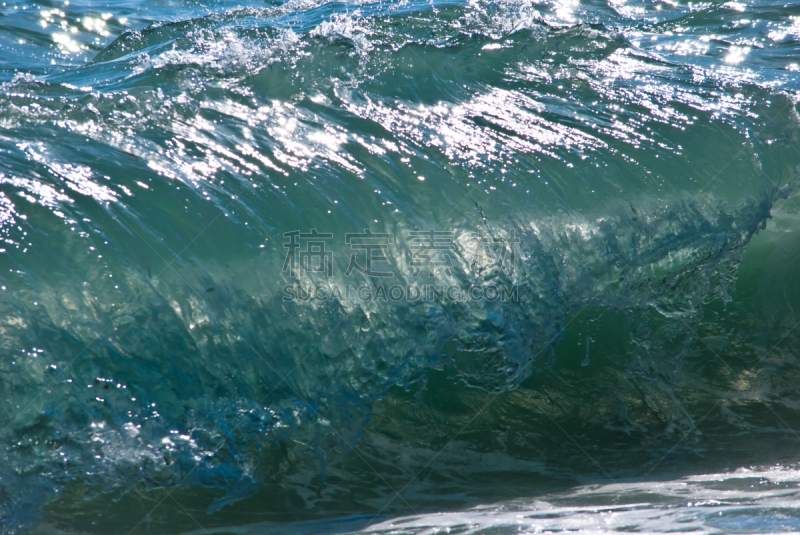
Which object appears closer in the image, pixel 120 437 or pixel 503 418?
pixel 120 437

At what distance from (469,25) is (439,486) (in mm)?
2751

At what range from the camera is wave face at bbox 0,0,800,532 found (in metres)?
1.94

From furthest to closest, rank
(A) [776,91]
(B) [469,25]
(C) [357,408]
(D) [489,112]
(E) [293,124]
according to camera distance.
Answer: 1. (B) [469,25]
2. (A) [776,91]
3. (D) [489,112]
4. (E) [293,124]
5. (C) [357,408]

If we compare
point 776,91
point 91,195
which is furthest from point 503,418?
point 776,91

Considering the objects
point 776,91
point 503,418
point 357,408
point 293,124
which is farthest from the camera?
point 776,91

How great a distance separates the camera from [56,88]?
9.12 ft

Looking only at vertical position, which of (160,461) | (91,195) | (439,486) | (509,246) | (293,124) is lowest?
(439,486)

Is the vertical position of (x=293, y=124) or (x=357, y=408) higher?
(x=293, y=124)

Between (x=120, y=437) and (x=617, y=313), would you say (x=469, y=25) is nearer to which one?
(x=617, y=313)

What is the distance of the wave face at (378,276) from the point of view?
1.94 metres

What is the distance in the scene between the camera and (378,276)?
A: 86.0 inches

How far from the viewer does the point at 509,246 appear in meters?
2.29

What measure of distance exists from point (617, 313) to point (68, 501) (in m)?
2.29

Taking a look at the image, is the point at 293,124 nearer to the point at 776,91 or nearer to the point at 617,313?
the point at 617,313
